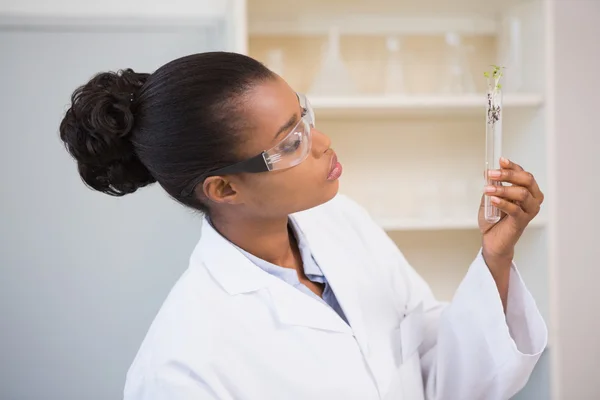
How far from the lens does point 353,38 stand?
1999 millimetres

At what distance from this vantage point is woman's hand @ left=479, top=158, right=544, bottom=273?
38.0 inches

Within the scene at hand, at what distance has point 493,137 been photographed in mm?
1016

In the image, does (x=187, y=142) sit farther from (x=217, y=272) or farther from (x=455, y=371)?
(x=455, y=371)

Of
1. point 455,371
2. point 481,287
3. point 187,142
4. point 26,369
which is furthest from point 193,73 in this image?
point 26,369

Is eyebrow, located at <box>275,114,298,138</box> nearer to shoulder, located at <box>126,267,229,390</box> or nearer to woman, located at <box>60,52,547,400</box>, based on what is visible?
woman, located at <box>60,52,547,400</box>


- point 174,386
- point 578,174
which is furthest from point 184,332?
point 578,174

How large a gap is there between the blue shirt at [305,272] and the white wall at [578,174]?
4.11 ft

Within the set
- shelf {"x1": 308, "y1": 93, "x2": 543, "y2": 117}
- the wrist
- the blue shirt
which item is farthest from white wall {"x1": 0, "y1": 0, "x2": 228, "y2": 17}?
the wrist

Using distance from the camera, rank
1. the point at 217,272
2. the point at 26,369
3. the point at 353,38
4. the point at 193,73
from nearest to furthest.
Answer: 1. the point at 193,73
2. the point at 217,272
3. the point at 26,369
4. the point at 353,38

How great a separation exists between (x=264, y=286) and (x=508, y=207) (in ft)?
1.50

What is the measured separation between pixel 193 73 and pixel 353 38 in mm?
1077

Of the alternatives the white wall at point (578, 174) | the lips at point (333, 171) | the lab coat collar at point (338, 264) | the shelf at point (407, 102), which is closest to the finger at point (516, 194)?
the lips at point (333, 171)

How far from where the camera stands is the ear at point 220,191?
1.09 m

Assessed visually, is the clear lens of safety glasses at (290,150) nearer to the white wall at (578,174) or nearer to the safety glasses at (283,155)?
the safety glasses at (283,155)
